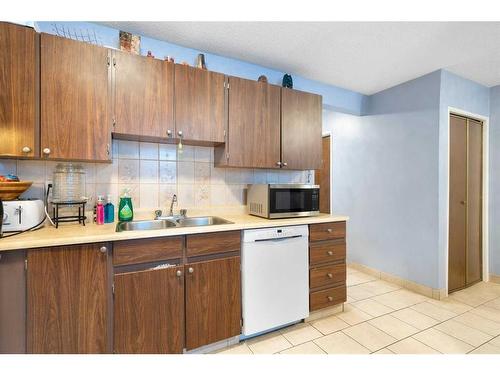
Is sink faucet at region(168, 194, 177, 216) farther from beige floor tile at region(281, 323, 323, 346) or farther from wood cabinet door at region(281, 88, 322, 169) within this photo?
beige floor tile at region(281, 323, 323, 346)

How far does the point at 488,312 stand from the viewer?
217 centimetres

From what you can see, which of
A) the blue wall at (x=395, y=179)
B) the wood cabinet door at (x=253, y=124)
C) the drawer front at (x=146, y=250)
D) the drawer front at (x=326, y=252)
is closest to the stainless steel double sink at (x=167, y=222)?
the drawer front at (x=146, y=250)

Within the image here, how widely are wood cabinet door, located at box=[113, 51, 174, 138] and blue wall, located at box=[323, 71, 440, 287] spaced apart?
2.62 metres

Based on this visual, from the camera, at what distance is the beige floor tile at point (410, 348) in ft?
5.27

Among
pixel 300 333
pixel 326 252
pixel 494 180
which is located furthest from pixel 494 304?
pixel 300 333

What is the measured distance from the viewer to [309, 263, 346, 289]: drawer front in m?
1.97

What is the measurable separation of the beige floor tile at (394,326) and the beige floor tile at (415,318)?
6cm

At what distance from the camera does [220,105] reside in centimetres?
191

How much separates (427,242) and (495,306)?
2.68ft

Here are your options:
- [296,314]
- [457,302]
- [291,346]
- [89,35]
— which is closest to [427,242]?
[457,302]

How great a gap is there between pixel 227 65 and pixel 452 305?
3.29 meters

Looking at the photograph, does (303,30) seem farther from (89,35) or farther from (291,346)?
(291,346)

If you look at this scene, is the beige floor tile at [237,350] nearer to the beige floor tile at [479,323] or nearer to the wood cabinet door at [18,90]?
the wood cabinet door at [18,90]

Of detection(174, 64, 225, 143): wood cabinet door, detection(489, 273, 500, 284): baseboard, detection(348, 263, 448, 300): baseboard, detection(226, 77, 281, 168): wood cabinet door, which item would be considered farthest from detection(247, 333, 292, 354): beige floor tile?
detection(489, 273, 500, 284): baseboard
